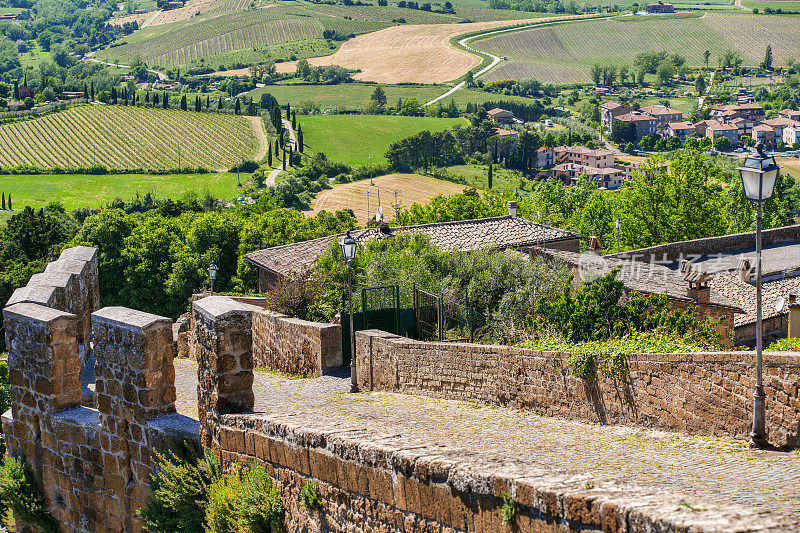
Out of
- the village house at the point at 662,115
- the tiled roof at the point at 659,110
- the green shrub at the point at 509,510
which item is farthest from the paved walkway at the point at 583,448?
the tiled roof at the point at 659,110

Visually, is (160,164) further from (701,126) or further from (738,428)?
(738,428)

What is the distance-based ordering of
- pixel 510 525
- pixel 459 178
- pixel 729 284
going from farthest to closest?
pixel 459 178
pixel 729 284
pixel 510 525

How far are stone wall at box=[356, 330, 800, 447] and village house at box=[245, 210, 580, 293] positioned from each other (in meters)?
11.5

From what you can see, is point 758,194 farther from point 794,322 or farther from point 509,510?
point 794,322

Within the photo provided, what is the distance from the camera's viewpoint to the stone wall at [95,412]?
29.0 ft

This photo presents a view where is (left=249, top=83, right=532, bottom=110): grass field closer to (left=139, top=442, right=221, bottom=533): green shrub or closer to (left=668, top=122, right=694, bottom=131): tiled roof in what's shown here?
(left=668, top=122, right=694, bottom=131): tiled roof

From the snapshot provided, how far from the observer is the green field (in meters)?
92.1

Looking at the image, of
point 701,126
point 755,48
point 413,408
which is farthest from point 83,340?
point 755,48

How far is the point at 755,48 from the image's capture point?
18550 cm

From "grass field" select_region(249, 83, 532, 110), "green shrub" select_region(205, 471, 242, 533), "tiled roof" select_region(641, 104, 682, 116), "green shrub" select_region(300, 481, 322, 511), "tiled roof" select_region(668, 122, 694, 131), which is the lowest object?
"tiled roof" select_region(668, 122, 694, 131)

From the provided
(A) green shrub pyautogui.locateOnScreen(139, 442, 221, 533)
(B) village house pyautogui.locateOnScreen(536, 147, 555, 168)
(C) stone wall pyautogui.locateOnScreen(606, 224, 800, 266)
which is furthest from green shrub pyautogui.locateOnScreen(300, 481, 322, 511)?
(B) village house pyautogui.locateOnScreen(536, 147, 555, 168)

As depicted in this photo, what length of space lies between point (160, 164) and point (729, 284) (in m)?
94.9

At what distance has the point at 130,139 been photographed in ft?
386

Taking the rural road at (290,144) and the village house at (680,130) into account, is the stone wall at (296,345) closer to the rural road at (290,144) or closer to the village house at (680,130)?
the rural road at (290,144)
